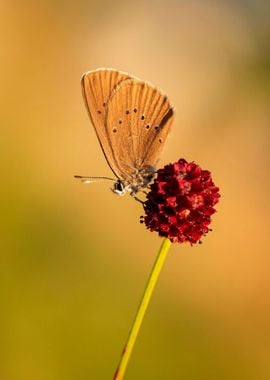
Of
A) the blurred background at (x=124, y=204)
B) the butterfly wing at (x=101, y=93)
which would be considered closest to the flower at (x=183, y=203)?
the butterfly wing at (x=101, y=93)

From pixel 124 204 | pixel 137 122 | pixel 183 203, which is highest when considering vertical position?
pixel 124 204

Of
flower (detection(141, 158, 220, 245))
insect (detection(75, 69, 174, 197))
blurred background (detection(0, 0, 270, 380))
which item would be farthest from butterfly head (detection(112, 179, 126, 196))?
blurred background (detection(0, 0, 270, 380))

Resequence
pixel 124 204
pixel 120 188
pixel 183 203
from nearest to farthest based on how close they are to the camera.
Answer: pixel 183 203
pixel 120 188
pixel 124 204

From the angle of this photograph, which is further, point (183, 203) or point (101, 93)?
point (101, 93)

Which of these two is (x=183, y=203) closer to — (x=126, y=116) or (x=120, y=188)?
(x=120, y=188)

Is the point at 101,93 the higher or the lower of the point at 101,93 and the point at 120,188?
the higher

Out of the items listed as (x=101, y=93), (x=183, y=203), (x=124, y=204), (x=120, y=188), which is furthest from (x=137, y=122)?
(x=124, y=204)
